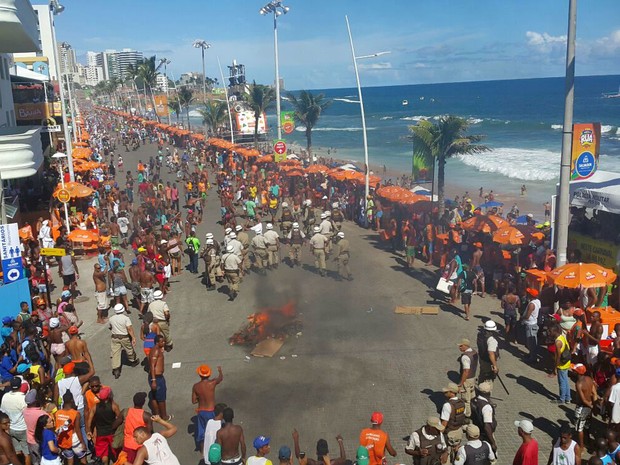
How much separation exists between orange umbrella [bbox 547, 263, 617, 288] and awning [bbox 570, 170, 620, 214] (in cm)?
281

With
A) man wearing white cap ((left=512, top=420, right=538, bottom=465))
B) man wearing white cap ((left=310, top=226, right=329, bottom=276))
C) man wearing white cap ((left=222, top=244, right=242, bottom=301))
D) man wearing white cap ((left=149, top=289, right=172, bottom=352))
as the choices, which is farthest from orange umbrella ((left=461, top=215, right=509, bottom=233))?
man wearing white cap ((left=512, top=420, right=538, bottom=465))

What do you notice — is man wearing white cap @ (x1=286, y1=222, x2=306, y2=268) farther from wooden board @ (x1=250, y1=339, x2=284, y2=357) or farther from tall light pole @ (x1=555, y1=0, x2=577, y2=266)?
tall light pole @ (x1=555, y1=0, x2=577, y2=266)

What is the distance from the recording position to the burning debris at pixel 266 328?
1191 centimetres

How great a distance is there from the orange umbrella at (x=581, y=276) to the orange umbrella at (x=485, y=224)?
13.6ft

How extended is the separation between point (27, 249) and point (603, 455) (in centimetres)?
1704

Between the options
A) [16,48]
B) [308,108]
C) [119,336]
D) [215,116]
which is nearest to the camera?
[119,336]

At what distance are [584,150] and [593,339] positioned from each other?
4.69 meters

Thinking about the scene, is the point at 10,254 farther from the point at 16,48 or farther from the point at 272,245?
the point at 16,48

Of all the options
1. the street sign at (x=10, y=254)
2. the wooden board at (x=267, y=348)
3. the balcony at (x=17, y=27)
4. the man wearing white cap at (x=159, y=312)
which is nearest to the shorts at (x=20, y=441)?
the man wearing white cap at (x=159, y=312)

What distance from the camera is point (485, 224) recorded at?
15836mm

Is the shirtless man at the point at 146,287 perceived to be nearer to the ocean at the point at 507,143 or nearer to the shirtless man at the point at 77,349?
the shirtless man at the point at 77,349

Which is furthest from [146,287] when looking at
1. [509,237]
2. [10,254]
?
[509,237]

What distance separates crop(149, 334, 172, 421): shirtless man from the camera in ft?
28.4

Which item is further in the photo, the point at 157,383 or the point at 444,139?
the point at 444,139
